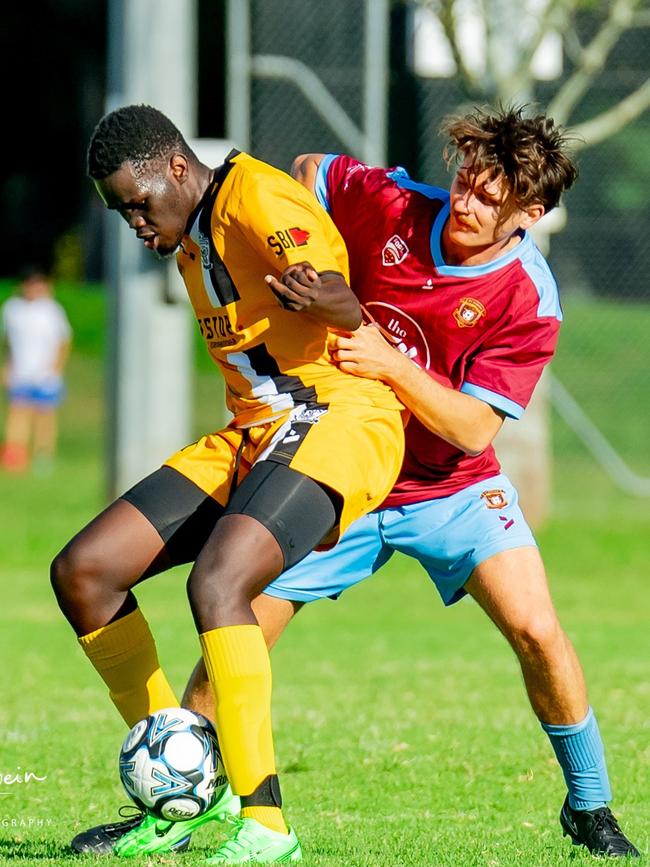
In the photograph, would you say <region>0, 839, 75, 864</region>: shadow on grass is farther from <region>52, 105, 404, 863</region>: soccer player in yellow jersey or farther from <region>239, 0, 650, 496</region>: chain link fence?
<region>239, 0, 650, 496</region>: chain link fence

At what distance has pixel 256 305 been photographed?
16.4 feet

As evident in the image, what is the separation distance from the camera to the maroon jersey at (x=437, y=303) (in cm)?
530

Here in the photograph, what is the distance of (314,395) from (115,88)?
9688 mm

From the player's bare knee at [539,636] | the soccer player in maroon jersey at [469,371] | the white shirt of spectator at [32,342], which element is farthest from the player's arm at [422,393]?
the white shirt of spectator at [32,342]

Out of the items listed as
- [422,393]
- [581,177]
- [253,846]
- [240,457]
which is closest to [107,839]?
[253,846]

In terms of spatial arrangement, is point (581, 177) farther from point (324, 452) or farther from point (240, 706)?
point (240, 706)

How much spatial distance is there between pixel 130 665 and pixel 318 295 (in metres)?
1.40

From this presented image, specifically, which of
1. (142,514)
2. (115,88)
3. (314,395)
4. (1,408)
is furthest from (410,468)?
(1,408)

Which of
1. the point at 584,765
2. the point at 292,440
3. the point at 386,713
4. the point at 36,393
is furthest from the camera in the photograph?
the point at 36,393

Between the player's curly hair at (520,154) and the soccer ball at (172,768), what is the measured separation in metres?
2.03

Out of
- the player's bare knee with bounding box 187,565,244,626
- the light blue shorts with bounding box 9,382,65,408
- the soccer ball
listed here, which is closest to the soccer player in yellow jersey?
the player's bare knee with bounding box 187,565,244,626

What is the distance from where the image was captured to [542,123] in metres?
5.27

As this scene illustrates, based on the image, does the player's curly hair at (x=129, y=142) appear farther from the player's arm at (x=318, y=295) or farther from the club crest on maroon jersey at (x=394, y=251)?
the club crest on maroon jersey at (x=394, y=251)

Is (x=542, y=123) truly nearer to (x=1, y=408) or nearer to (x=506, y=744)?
(x=506, y=744)
